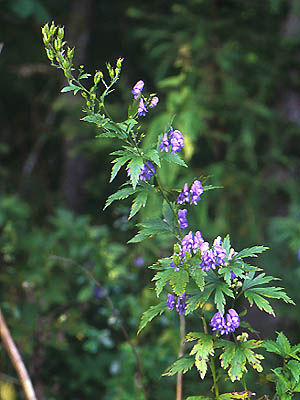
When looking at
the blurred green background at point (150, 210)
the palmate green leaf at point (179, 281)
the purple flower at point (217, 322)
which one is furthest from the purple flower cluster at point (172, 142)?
the blurred green background at point (150, 210)

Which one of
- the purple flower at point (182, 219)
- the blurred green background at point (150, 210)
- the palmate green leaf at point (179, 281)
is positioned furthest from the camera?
the blurred green background at point (150, 210)

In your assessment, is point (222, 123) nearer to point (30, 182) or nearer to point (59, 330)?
point (59, 330)

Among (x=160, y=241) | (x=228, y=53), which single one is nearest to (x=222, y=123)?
(x=228, y=53)

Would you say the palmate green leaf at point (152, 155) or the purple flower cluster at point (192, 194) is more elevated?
the palmate green leaf at point (152, 155)

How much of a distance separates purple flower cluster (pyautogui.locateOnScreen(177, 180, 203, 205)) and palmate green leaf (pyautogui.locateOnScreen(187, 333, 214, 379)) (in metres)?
0.38

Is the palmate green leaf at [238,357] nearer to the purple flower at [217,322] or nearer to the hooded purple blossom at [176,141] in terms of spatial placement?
the purple flower at [217,322]

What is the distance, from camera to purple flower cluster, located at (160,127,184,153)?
4.90 feet

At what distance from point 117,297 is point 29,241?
123 cm

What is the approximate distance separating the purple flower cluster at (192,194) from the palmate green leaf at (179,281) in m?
0.22

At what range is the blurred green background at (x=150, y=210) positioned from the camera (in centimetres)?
338

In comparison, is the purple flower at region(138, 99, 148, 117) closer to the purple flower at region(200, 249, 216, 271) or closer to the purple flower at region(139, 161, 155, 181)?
the purple flower at region(139, 161, 155, 181)

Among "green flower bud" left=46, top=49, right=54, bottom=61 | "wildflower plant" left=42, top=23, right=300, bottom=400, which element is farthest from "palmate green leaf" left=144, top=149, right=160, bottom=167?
"green flower bud" left=46, top=49, right=54, bottom=61

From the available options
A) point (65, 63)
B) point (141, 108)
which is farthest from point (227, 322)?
point (65, 63)

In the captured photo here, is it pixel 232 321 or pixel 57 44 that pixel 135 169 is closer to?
pixel 57 44
